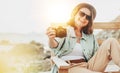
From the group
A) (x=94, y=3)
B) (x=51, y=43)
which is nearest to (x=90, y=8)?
(x=94, y=3)

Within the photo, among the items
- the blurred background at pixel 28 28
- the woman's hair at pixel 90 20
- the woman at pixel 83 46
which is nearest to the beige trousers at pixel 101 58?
the woman at pixel 83 46

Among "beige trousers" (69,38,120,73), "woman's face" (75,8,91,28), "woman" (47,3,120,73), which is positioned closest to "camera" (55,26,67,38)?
"woman" (47,3,120,73)

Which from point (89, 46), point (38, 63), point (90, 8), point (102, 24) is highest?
point (90, 8)

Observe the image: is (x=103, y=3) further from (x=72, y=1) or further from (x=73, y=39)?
(x=73, y=39)

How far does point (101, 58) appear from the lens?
2.05 metres

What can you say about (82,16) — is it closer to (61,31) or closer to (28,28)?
(61,31)

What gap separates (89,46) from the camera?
7.11 feet

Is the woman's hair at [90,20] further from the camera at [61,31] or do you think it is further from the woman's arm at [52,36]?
the woman's arm at [52,36]

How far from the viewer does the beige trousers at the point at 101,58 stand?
197 cm

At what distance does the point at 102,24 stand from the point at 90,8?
181 mm

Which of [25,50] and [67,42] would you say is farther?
[25,50]

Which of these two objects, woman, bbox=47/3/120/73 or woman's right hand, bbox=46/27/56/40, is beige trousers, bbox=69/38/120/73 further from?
woman's right hand, bbox=46/27/56/40

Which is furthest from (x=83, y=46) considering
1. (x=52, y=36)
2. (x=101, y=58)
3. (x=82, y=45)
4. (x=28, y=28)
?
(x=28, y=28)

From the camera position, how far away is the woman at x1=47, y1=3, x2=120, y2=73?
2.00 m
